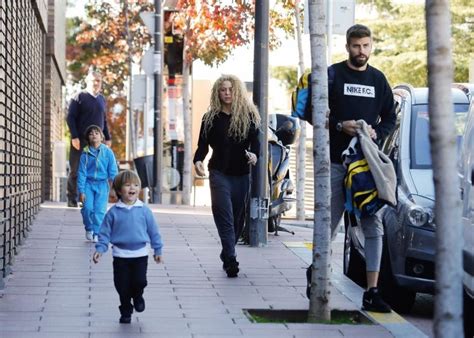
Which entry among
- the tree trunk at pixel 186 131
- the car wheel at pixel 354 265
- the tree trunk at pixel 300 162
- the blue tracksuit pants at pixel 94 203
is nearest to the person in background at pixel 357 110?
the car wheel at pixel 354 265

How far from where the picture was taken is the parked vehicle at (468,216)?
8.08m

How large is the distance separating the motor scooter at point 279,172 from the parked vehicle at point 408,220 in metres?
3.69

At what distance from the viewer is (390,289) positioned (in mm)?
9859

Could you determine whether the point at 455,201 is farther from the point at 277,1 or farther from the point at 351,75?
the point at 277,1

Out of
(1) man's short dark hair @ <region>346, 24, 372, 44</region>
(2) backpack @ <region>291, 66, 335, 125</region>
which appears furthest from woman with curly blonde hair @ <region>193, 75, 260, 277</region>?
(1) man's short dark hair @ <region>346, 24, 372, 44</region>

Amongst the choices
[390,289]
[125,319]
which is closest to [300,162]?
[390,289]

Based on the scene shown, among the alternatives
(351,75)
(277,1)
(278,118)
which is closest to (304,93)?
(351,75)

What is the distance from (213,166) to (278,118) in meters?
4.90

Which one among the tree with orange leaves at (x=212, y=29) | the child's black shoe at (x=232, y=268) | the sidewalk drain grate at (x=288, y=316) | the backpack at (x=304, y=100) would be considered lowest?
the sidewalk drain grate at (x=288, y=316)

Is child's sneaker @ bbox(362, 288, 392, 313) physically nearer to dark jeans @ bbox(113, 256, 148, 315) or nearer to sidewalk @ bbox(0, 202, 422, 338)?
sidewalk @ bbox(0, 202, 422, 338)

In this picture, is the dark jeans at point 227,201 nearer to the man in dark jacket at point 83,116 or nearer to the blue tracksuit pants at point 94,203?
the blue tracksuit pants at point 94,203

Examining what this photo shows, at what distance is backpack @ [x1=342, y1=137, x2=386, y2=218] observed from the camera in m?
9.09

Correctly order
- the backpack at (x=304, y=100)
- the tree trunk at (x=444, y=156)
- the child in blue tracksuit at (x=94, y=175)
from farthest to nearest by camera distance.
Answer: the child in blue tracksuit at (x=94, y=175) < the backpack at (x=304, y=100) < the tree trunk at (x=444, y=156)

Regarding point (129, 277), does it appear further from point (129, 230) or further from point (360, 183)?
point (360, 183)
